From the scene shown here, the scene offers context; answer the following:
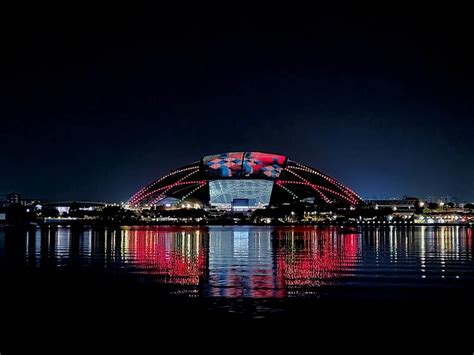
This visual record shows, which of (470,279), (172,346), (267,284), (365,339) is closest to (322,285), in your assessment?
(267,284)

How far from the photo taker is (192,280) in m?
20.6

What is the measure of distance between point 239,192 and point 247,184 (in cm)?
242

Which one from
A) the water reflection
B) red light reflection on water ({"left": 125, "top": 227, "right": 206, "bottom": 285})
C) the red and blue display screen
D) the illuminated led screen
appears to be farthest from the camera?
the red and blue display screen

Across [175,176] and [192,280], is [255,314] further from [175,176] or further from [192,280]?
[175,176]

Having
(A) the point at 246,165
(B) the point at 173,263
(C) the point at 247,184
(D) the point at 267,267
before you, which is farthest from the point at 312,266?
(A) the point at 246,165

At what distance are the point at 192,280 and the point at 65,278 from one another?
182 inches

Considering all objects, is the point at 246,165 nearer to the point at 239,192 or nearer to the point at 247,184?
the point at 247,184

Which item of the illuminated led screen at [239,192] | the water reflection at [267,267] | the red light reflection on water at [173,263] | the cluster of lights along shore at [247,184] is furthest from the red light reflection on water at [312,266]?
the illuminated led screen at [239,192]

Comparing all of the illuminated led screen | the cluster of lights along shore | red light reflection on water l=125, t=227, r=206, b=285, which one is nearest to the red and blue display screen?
the cluster of lights along shore

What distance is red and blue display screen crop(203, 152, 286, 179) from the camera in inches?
4850

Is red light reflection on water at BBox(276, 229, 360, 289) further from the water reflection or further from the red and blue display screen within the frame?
the red and blue display screen

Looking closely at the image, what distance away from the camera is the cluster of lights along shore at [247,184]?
401 feet

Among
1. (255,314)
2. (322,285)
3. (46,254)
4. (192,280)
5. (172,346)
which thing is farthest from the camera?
(46,254)

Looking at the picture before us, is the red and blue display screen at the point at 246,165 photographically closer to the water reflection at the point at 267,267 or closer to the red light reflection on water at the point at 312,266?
the water reflection at the point at 267,267
